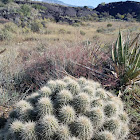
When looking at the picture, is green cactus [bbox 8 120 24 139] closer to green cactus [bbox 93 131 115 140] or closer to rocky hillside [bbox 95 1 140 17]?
green cactus [bbox 93 131 115 140]

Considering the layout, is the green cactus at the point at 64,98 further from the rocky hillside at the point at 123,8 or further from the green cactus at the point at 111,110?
the rocky hillside at the point at 123,8

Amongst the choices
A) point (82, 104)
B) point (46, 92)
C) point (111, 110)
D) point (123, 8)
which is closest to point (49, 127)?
point (82, 104)

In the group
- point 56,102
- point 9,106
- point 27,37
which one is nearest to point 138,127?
point 56,102

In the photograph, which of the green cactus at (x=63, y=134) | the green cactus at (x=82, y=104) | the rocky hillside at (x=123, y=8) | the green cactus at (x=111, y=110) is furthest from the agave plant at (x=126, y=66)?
the rocky hillside at (x=123, y=8)

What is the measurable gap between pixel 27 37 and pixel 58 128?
9.42 meters

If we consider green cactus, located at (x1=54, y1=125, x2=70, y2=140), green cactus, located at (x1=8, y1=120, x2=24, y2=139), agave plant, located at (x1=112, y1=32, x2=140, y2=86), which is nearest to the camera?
green cactus, located at (x1=54, y1=125, x2=70, y2=140)

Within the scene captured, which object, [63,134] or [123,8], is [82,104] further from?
[123,8]

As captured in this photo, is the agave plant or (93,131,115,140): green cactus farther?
the agave plant

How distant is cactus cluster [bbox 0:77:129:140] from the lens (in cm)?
165

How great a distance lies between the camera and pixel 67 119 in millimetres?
1754

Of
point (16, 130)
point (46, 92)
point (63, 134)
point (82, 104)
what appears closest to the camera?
point (63, 134)

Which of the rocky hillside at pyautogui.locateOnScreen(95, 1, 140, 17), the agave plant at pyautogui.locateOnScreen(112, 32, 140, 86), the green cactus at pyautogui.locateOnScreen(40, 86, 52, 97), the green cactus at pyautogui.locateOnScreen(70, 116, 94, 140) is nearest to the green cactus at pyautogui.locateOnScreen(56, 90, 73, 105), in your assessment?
the green cactus at pyautogui.locateOnScreen(40, 86, 52, 97)

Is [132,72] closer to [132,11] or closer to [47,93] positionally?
[47,93]

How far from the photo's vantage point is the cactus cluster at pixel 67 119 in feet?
5.42
